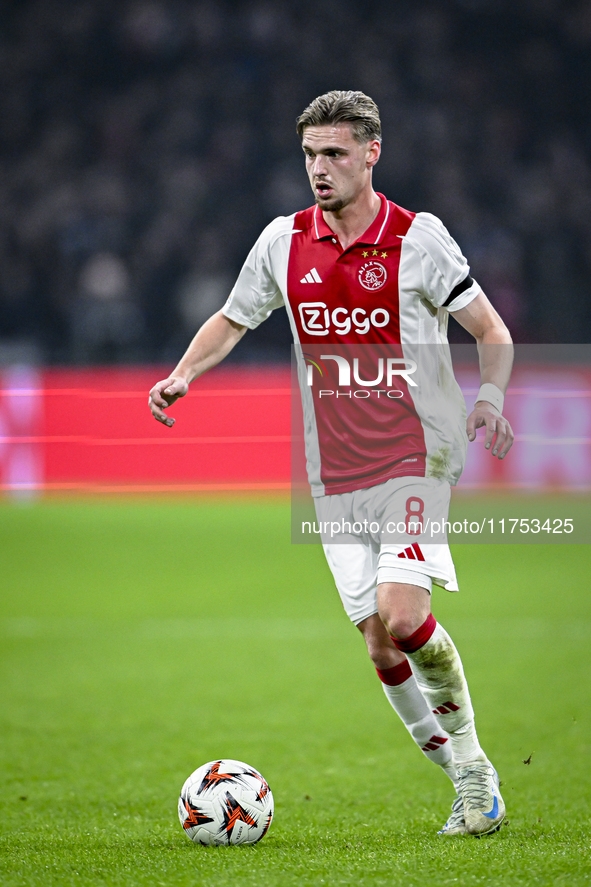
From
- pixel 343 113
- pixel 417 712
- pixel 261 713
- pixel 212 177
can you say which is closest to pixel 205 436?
pixel 261 713

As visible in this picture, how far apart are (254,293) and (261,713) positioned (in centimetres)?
247

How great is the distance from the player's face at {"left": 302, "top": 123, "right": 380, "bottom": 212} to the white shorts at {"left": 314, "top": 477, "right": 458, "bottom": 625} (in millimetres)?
912

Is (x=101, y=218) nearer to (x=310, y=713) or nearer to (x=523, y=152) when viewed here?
(x=523, y=152)

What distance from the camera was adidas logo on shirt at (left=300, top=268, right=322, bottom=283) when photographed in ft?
10.9

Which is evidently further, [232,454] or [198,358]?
[232,454]

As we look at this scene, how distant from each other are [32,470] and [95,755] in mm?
7117

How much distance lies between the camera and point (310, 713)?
16.9ft

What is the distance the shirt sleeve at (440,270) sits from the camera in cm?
320

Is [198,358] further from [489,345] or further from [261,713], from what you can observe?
[261,713]

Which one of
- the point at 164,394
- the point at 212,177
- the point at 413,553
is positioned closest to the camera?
the point at 413,553

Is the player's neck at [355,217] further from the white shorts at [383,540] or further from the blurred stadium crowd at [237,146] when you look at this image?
the blurred stadium crowd at [237,146]

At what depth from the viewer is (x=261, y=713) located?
16.9 ft

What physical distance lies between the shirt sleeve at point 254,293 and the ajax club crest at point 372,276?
37cm

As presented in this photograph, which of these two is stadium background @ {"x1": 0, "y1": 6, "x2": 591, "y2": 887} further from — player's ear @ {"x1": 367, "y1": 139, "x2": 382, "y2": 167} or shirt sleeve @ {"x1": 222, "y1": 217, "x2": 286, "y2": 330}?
player's ear @ {"x1": 367, "y1": 139, "x2": 382, "y2": 167}
